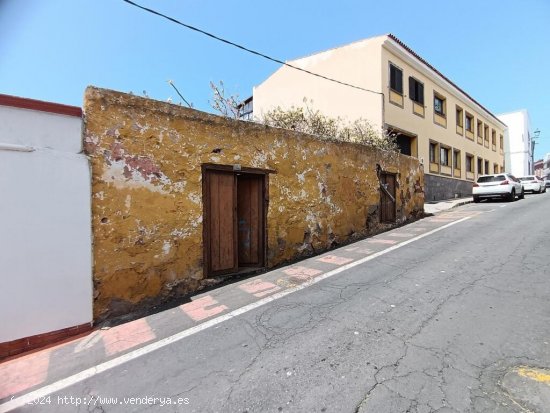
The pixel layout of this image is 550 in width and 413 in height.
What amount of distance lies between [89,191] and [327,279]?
4.01 metres

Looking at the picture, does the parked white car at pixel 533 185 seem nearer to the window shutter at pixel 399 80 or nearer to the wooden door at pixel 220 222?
the window shutter at pixel 399 80

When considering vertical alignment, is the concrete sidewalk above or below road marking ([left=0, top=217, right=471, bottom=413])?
above

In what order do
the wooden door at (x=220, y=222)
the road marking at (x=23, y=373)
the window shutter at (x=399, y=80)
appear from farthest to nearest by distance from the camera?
the window shutter at (x=399, y=80) → the wooden door at (x=220, y=222) → the road marking at (x=23, y=373)

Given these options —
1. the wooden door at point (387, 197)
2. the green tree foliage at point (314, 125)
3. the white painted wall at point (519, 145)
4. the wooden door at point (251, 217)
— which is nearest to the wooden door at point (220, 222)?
the wooden door at point (251, 217)

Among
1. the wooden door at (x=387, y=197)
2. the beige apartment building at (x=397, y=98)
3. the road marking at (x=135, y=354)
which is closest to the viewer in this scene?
the road marking at (x=135, y=354)

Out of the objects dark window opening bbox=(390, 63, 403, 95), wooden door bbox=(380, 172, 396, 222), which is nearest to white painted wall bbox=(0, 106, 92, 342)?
wooden door bbox=(380, 172, 396, 222)

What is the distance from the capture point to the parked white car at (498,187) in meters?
14.8

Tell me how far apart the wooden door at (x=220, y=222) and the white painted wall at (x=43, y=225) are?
1.92 metres

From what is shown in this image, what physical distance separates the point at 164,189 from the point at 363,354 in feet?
12.4

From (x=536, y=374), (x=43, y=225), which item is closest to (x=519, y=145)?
(x=536, y=374)

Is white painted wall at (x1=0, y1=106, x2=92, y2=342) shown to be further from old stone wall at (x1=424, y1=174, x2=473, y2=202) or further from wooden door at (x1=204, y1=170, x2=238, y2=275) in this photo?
old stone wall at (x1=424, y1=174, x2=473, y2=202)

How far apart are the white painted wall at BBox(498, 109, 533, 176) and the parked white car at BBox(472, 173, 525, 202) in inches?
983

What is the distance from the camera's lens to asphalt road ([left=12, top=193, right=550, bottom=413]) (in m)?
2.46

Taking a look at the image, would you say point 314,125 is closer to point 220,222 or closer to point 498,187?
point 220,222
